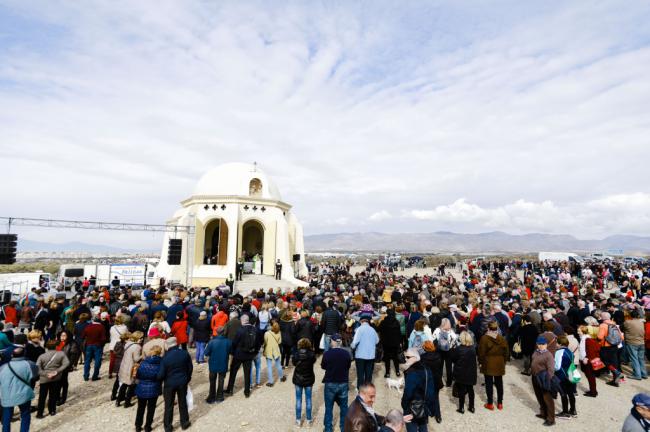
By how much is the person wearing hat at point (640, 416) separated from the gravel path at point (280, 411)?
3079 millimetres

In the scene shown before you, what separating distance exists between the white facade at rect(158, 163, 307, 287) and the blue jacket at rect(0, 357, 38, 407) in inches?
642

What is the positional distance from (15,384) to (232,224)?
18.4 metres

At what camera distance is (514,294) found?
47.2 feet

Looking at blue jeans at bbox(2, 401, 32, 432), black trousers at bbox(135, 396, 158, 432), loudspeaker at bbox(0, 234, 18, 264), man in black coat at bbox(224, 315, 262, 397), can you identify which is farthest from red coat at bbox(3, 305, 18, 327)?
loudspeaker at bbox(0, 234, 18, 264)

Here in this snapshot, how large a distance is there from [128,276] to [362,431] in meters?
23.8

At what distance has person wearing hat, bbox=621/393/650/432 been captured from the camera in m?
3.27

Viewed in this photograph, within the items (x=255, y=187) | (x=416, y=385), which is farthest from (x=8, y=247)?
(x=416, y=385)

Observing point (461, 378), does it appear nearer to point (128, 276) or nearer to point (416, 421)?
Result: point (416, 421)

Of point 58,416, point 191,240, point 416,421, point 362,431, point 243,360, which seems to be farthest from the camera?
point 191,240

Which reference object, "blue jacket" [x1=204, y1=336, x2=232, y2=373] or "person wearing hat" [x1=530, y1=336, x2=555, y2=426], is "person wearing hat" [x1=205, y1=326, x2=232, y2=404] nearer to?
"blue jacket" [x1=204, y1=336, x2=232, y2=373]

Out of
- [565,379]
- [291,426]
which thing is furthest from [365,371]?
[565,379]

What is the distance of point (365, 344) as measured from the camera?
269 inches

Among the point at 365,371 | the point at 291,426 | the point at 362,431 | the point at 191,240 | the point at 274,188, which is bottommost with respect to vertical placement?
the point at 291,426

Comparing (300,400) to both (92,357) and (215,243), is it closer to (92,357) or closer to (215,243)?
(92,357)
